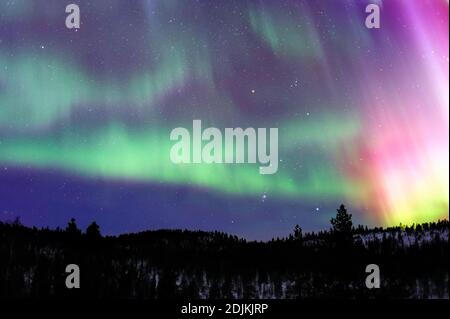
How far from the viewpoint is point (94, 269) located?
11138 cm

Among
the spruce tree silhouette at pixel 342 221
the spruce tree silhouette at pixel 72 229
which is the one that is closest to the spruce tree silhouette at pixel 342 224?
the spruce tree silhouette at pixel 342 221

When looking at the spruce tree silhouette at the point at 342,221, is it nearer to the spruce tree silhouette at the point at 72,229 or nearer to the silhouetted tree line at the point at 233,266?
the silhouetted tree line at the point at 233,266

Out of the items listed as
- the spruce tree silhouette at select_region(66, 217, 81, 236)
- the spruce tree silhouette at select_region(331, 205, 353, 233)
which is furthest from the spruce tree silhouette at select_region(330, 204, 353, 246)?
the spruce tree silhouette at select_region(66, 217, 81, 236)

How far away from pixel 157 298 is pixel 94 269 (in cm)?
1551

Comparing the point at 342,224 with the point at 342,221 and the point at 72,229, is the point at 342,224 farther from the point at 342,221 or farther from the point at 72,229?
the point at 72,229

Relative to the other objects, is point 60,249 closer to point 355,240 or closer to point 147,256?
point 147,256

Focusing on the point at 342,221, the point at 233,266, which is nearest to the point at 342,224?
the point at 342,221

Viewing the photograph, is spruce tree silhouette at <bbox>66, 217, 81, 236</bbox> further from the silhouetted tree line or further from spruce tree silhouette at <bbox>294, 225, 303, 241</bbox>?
spruce tree silhouette at <bbox>294, 225, 303, 241</bbox>

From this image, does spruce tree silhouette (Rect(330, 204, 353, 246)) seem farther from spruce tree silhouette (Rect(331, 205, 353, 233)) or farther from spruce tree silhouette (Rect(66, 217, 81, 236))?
spruce tree silhouette (Rect(66, 217, 81, 236))

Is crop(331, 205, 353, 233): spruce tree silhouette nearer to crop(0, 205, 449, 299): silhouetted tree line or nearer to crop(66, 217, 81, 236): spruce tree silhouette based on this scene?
crop(0, 205, 449, 299): silhouetted tree line

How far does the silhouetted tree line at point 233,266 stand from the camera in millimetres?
100938

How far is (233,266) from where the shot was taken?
120938 mm

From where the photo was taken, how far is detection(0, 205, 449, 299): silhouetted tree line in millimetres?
100938
